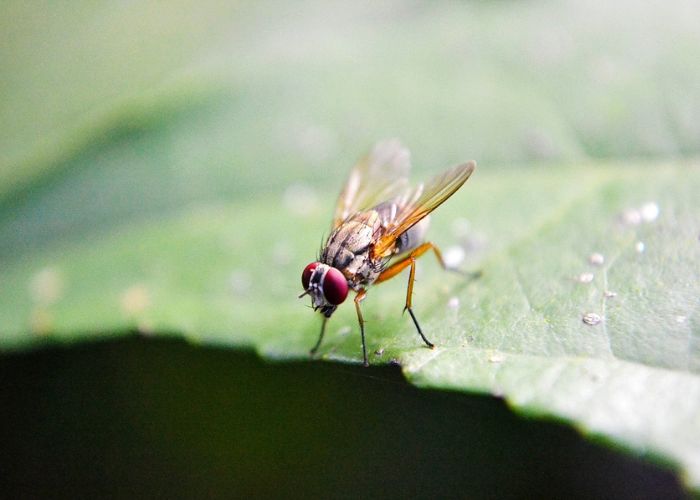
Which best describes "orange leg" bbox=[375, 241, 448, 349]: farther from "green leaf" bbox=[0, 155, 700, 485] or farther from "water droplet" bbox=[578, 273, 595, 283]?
"water droplet" bbox=[578, 273, 595, 283]

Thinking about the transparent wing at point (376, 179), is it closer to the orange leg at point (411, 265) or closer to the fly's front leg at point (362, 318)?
the orange leg at point (411, 265)

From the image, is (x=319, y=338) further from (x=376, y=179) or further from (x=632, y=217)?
(x=632, y=217)

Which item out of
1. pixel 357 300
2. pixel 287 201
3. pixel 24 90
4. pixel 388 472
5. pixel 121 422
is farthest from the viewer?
pixel 24 90

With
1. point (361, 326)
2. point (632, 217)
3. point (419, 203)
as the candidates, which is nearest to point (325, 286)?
point (361, 326)

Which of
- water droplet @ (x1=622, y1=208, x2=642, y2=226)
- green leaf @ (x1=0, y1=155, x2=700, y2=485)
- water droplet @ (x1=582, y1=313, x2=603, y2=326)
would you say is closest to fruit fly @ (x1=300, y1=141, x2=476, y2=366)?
green leaf @ (x1=0, y1=155, x2=700, y2=485)

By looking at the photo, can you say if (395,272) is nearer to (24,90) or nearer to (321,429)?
(321,429)

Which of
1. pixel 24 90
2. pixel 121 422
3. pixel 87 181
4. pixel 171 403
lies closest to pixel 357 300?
pixel 171 403
